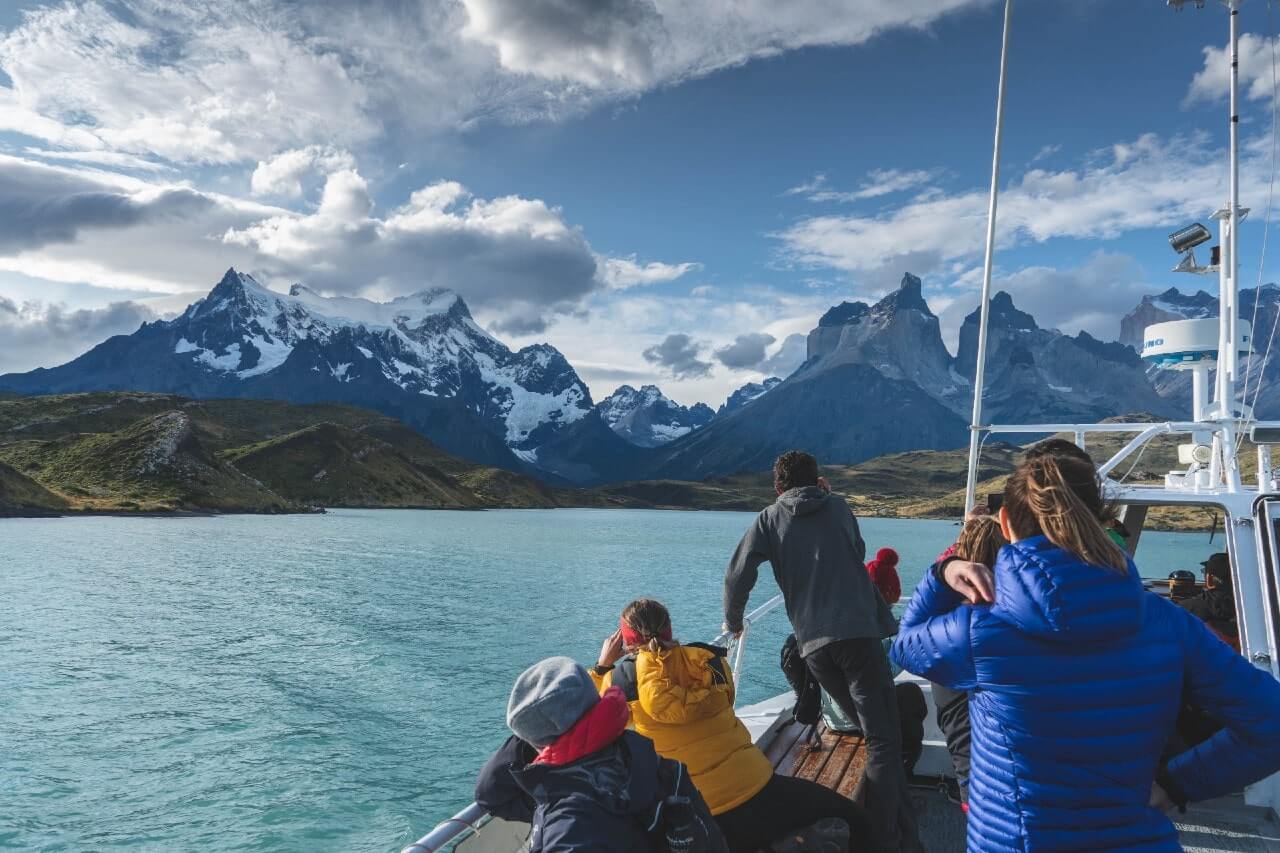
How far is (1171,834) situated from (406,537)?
104554 millimetres

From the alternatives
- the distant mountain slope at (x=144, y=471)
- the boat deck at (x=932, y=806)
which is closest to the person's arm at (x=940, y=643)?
the boat deck at (x=932, y=806)

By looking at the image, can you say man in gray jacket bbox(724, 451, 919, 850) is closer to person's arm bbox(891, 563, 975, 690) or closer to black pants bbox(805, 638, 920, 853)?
black pants bbox(805, 638, 920, 853)

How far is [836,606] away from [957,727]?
1.64m

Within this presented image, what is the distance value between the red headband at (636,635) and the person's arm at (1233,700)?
146 inches

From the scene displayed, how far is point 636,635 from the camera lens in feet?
21.4

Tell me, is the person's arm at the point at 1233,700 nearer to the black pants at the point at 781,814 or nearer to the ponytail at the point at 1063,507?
the ponytail at the point at 1063,507

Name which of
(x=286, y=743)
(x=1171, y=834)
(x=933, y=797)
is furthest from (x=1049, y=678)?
(x=286, y=743)

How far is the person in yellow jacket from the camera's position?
6035 millimetres

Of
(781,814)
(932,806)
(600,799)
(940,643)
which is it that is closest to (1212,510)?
(932,806)

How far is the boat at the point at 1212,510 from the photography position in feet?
24.6

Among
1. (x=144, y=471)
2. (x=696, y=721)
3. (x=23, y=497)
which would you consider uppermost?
(x=144, y=471)

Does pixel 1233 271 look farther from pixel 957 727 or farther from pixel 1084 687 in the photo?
pixel 1084 687

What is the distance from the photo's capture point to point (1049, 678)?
3363 mm

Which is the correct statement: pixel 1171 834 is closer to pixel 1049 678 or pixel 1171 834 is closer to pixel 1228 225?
pixel 1049 678
